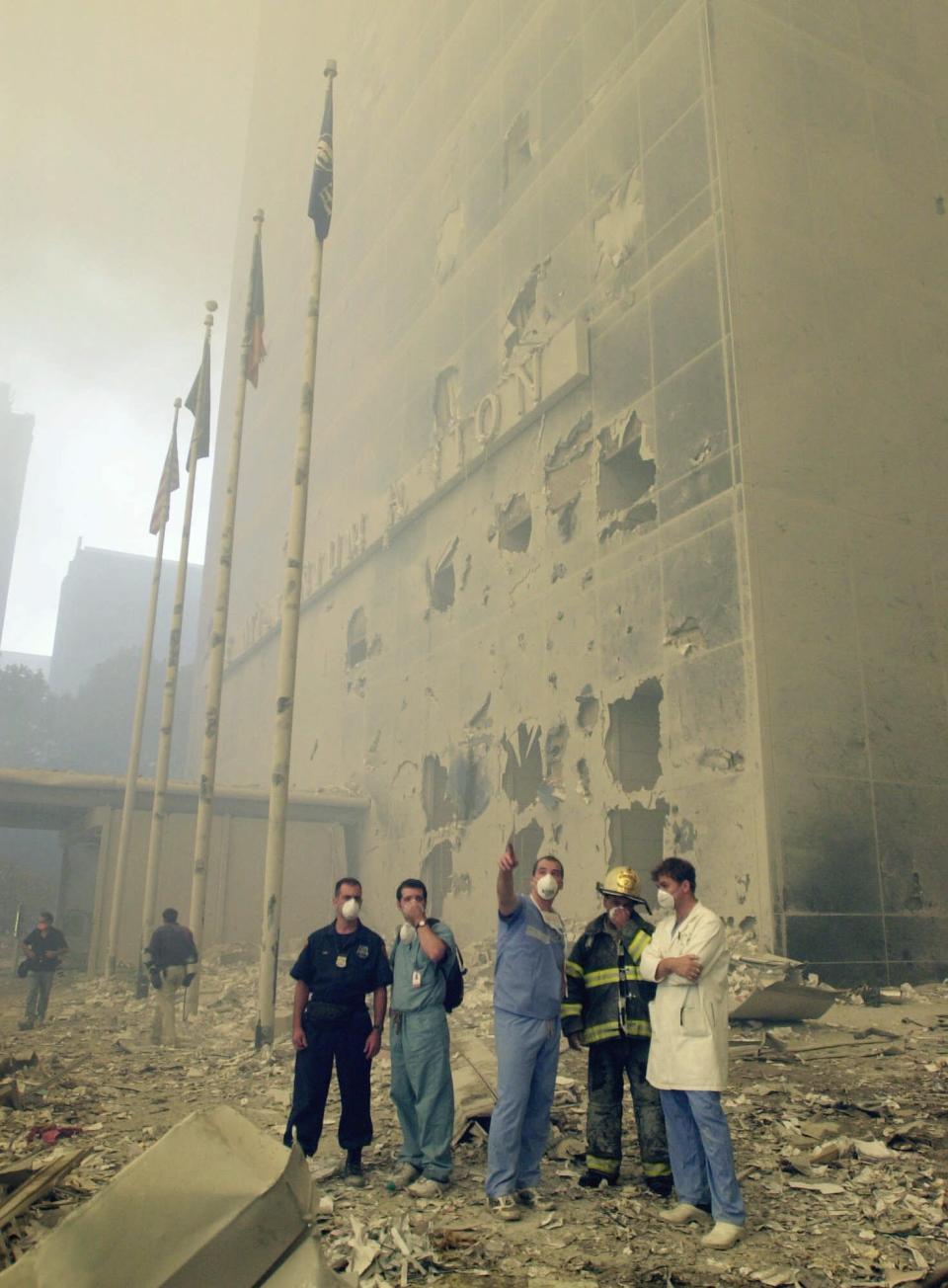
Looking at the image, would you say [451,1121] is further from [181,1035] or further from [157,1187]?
[181,1035]

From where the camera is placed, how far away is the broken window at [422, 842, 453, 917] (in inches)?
699

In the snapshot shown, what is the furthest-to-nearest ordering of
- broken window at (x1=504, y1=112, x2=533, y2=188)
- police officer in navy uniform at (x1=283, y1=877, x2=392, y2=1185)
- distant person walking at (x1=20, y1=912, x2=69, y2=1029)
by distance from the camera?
broken window at (x1=504, y1=112, x2=533, y2=188) < distant person walking at (x1=20, y1=912, x2=69, y2=1029) < police officer in navy uniform at (x1=283, y1=877, x2=392, y2=1185)

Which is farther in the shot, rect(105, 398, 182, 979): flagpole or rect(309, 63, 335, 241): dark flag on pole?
rect(105, 398, 182, 979): flagpole

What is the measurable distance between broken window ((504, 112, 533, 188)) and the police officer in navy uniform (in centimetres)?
1679

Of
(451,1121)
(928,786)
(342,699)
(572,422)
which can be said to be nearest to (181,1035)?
(451,1121)

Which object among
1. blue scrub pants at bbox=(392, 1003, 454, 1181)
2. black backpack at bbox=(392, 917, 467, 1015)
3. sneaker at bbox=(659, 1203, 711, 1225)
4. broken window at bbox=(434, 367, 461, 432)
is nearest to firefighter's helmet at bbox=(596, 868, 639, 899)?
black backpack at bbox=(392, 917, 467, 1015)

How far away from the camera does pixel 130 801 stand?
18.9 meters

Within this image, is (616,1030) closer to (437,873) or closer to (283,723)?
(283,723)

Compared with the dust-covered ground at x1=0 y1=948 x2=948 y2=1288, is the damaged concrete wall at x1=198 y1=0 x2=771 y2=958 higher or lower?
higher

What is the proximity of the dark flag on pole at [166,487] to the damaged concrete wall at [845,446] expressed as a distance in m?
11.6

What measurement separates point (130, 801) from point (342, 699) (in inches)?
246

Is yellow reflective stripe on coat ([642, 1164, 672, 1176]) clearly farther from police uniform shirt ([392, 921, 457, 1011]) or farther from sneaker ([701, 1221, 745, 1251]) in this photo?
police uniform shirt ([392, 921, 457, 1011])

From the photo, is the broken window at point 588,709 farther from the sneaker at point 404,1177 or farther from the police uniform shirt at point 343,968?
the sneaker at point 404,1177

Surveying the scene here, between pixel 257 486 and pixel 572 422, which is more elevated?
pixel 257 486
